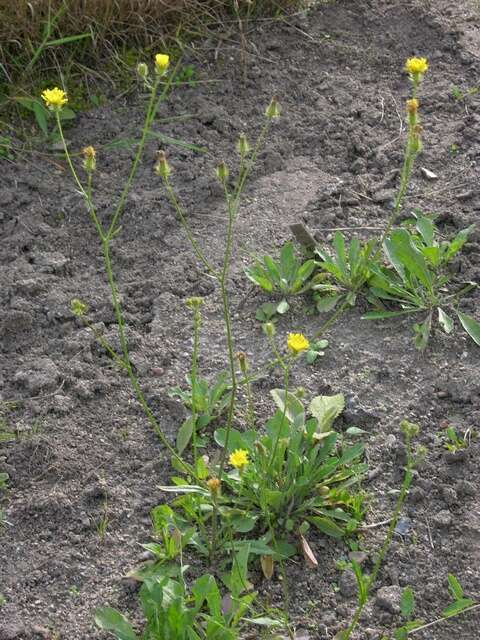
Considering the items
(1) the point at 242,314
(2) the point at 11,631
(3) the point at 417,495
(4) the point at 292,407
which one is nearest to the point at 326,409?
(4) the point at 292,407

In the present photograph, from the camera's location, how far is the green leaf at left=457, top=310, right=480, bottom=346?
3.07 metres

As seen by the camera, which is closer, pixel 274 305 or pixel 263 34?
pixel 274 305

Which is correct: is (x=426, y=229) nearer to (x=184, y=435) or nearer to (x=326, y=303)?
(x=326, y=303)

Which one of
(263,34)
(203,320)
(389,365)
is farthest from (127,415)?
(263,34)

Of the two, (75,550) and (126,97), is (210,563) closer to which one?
(75,550)

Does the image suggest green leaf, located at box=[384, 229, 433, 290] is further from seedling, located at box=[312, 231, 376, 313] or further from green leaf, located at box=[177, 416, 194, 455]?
green leaf, located at box=[177, 416, 194, 455]

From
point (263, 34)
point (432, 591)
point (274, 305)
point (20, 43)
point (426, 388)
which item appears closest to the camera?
point (432, 591)

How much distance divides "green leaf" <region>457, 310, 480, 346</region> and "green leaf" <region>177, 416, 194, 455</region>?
0.92 metres

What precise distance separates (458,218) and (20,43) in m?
1.93

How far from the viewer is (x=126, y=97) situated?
414 centimetres

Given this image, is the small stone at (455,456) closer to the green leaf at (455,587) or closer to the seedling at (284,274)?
the green leaf at (455,587)

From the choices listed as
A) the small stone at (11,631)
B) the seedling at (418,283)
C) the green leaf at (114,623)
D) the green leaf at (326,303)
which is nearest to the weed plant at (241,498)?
the green leaf at (114,623)

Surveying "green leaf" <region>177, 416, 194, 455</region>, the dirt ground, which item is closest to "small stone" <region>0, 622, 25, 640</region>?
the dirt ground

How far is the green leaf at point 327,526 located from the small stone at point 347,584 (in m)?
0.12
